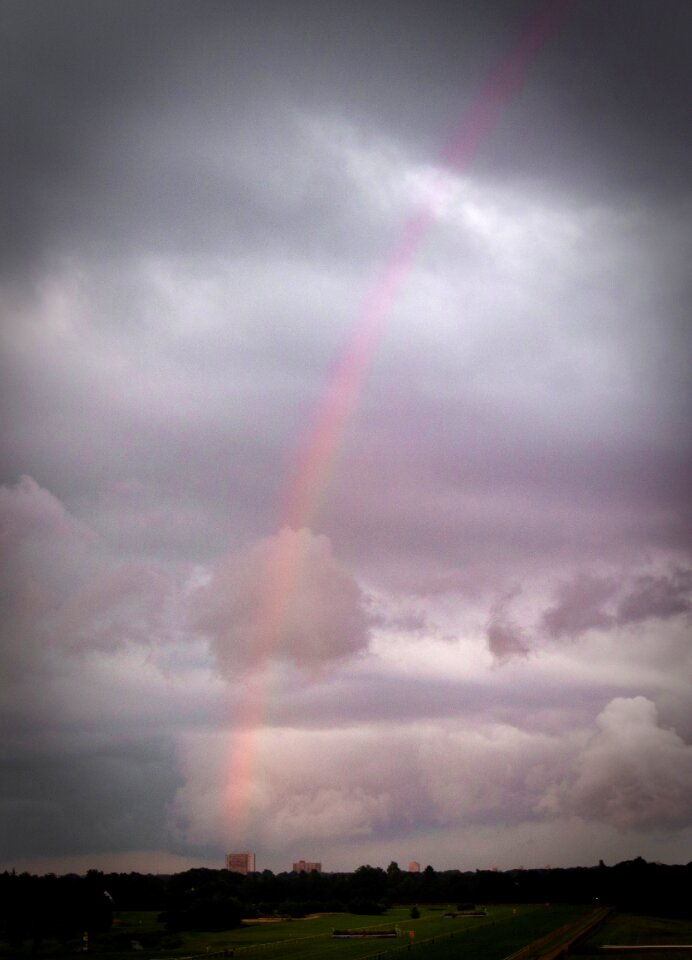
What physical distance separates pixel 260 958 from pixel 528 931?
4626 centimetres

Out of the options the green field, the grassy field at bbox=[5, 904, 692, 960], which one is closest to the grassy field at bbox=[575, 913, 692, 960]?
the grassy field at bbox=[5, 904, 692, 960]

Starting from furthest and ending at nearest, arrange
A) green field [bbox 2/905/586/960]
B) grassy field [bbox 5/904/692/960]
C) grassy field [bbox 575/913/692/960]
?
green field [bbox 2/905/586/960] < grassy field [bbox 5/904/692/960] < grassy field [bbox 575/913/692/960]

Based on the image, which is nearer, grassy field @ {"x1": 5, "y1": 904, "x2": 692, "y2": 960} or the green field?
grassy field @ {"x1": 5, "y1": 904, "x2": 692, "y2": 960}

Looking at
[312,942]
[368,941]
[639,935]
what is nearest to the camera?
[639,935]

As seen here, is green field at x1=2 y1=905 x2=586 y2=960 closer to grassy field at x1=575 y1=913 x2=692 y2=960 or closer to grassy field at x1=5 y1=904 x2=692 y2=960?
grassy field at x1=5 y1=904 x2=692 y2=960

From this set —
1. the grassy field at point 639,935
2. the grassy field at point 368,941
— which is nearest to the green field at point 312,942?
the grassy field at point 368,941

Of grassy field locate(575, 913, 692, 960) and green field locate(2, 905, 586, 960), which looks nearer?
grassy field locate(575, 913, 692, 960)

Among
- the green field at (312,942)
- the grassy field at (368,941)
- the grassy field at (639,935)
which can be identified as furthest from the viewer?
the green field at (312,942)

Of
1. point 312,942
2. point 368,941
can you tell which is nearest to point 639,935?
Answer: point 368,941

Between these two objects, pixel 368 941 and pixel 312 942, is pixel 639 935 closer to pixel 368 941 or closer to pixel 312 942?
pixel 368 941

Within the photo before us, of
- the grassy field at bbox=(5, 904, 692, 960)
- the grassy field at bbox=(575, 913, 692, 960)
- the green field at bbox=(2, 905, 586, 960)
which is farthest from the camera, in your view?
the green field at bbox=(2, 905, 586, 960)

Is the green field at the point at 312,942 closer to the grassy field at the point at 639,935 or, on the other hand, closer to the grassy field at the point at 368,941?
the grassy field at the point at 368,941

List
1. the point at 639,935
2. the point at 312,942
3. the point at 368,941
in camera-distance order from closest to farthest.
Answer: the point at 639,935 < the point at 312,942 < the point at 368,941

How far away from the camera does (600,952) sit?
101688 millimetres
